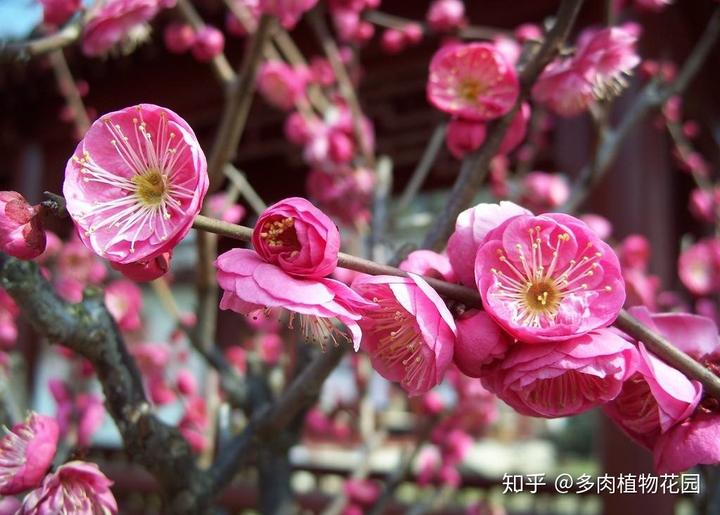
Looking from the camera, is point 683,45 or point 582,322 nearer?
point 582,322

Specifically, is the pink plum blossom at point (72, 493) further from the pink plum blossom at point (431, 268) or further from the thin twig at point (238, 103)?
the thin twig at point (238, 103)

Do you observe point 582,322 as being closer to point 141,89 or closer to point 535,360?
point 535,360

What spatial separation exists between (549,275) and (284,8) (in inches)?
23.2

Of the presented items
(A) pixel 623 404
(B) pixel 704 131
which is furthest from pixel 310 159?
(B) pixel 704 131

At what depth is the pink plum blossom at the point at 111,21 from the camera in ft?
2.61

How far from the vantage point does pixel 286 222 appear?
0.47 m

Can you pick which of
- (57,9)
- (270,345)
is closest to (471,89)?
(57,9)

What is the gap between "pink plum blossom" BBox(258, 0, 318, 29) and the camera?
88 cm

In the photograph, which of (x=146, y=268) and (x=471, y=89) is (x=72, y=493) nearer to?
(x=146, y=268)

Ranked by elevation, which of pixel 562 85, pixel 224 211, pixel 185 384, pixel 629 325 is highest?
pixel 562 85

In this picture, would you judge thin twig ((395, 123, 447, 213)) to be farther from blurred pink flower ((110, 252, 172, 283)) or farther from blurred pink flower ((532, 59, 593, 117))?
blurred pink flower ((110, 252, 172, 283))

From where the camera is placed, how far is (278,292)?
44cm

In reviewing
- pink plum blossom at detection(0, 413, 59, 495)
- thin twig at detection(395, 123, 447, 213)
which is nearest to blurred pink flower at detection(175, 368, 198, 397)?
thin twig at detection(395, 123, 447, 213)

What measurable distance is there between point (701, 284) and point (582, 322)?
4.48 feet
